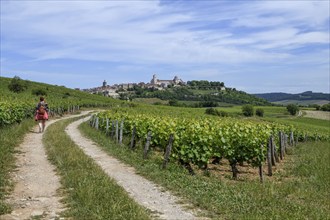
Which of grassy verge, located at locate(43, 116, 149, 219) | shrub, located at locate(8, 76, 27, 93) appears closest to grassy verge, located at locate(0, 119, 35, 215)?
grassy verge, located at locate(43, 116, 149, 219)

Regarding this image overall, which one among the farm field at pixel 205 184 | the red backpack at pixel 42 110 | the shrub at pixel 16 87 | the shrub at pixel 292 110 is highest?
the shrub at pixel 16 87

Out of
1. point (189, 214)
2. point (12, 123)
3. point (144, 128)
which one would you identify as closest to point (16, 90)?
point (12, 123)

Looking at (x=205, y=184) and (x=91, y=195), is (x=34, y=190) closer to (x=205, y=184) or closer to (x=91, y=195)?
(x=91, y=195)

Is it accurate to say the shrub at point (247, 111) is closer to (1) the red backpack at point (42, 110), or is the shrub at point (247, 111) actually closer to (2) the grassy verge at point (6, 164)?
(1) the red backpack at point (42, 110)

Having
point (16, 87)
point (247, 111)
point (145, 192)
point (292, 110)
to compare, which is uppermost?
point (16, 87)

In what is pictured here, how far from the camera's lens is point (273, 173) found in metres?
16.5

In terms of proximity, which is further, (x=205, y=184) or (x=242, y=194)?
(x=205, y=184)

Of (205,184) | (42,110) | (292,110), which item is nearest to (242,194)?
(205,184)

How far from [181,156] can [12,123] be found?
1527 cm

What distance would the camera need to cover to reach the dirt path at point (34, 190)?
7.12m

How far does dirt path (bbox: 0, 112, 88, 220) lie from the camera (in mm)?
7117

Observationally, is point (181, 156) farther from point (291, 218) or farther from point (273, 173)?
point (291, 218)

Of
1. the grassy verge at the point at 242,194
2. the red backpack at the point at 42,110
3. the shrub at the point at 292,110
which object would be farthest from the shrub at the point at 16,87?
the shrub at the point at 292,110

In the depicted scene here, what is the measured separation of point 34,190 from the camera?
8891 mm
